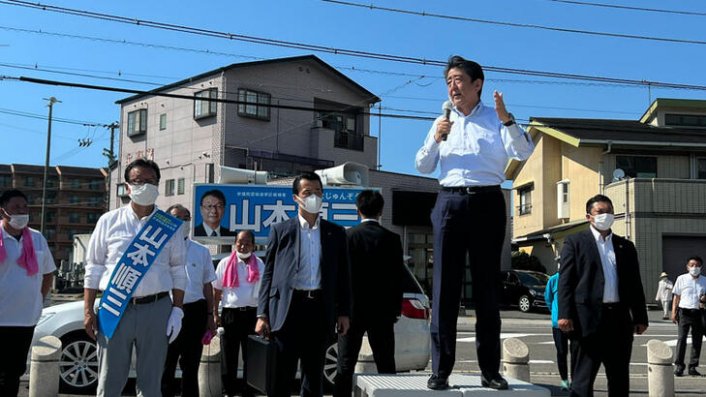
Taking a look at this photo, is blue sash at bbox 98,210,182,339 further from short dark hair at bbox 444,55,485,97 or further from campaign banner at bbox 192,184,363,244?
campaign banner at bbox 192,184,363,244

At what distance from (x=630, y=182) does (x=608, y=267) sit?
2403 cm

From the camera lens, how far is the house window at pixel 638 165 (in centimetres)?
3192

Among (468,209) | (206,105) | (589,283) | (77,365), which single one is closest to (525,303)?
(206,105)

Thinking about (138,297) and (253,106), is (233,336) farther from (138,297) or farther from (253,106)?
(253,106)

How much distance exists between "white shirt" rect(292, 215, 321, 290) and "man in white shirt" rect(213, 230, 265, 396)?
2.18 meters

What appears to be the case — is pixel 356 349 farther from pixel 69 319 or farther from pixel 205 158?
pixel 205 158

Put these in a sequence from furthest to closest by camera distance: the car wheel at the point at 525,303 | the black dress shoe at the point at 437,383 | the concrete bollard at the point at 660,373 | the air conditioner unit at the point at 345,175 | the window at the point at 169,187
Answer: the window at the point at 169,187 → the car wheel at the point at 525,303 → the air conditioner unit at the point at 345,175 → the concrete bollard at the point at 660,373 → the black dress shoe at the point at 437,383

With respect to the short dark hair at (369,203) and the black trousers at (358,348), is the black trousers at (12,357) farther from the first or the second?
the short dark hair at (369,203)

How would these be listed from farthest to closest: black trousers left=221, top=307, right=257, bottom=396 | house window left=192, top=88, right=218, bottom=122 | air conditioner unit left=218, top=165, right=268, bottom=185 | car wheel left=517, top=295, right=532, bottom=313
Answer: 1. house window left=192, top=88, right=218, bottom=122
2. car wheel left=517, top=295, right=532, bottom=313
3. air conditioner unit left=218, top=165, right=268, bottom=185
4. black trousers left=221, top=307, right=257, bottom=396

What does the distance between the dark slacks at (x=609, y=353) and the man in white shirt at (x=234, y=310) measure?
11.0 feet

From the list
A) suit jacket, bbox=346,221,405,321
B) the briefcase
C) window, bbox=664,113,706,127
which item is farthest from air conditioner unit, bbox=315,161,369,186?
window, bbox=664,113,706,127

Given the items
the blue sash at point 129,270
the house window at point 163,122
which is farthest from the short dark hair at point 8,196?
the house window at point 163,122

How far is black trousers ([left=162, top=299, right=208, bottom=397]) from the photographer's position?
678 centimetres

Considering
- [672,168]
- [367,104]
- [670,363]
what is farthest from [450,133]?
[367,104]
